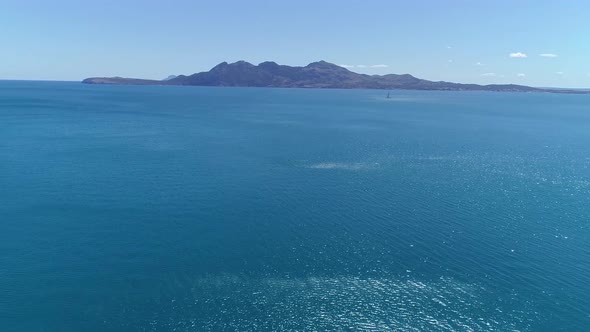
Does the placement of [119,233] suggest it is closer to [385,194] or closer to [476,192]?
[385,194]

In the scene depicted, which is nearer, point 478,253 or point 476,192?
point 478,253

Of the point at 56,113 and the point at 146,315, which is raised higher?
the point at 56,113

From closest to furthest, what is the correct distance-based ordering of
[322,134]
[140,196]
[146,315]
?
[146,315]
[140,196]
[322,134]

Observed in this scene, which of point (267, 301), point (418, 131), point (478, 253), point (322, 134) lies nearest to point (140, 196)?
point (267, 301)

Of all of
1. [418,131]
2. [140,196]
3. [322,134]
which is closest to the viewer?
[140,196]

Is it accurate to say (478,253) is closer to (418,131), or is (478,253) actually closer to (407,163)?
(407,163)

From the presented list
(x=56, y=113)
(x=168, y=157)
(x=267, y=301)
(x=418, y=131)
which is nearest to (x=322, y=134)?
(x=418, y=131)

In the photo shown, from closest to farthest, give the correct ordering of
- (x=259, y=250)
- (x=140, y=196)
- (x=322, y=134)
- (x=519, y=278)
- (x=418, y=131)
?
(x=519, y=278)
(x=259, y=250)
(x=140, y=196)
(x=322, y=134)
(x=418, y=131)
